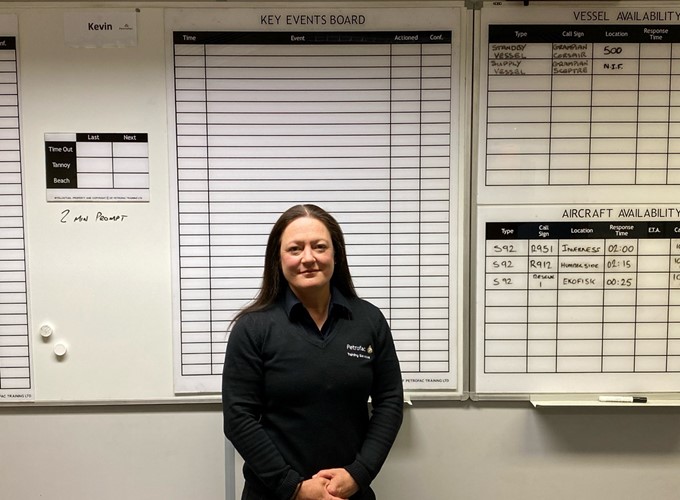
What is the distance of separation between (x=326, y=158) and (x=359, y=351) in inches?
27.6

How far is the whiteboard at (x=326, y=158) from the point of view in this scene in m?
1.55

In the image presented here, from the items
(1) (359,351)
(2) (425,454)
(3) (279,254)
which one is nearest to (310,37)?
(3) (279,254)

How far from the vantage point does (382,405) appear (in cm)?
128

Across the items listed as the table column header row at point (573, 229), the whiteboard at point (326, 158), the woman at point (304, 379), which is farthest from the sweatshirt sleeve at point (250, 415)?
the table column header row at point (573, 229)

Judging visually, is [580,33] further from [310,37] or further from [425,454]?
[425,454]

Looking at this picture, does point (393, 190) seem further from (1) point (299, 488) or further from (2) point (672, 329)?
(2) point (672, 329)

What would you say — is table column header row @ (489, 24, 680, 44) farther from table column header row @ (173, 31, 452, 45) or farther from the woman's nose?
the woman's nose

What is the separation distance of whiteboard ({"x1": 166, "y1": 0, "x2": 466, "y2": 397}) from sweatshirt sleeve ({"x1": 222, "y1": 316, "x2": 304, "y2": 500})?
441mm

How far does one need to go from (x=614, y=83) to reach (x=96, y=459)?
226 cm

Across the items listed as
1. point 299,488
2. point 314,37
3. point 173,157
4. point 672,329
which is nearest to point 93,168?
point 173,157

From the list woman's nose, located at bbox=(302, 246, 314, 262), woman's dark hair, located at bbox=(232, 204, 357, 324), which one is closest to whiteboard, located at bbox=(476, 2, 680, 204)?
woman's dark hair, located at bbox=(232, 204, 357, 324)

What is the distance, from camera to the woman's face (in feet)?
3.90

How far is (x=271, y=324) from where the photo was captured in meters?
1.20

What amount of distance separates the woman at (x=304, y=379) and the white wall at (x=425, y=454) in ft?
1.47
